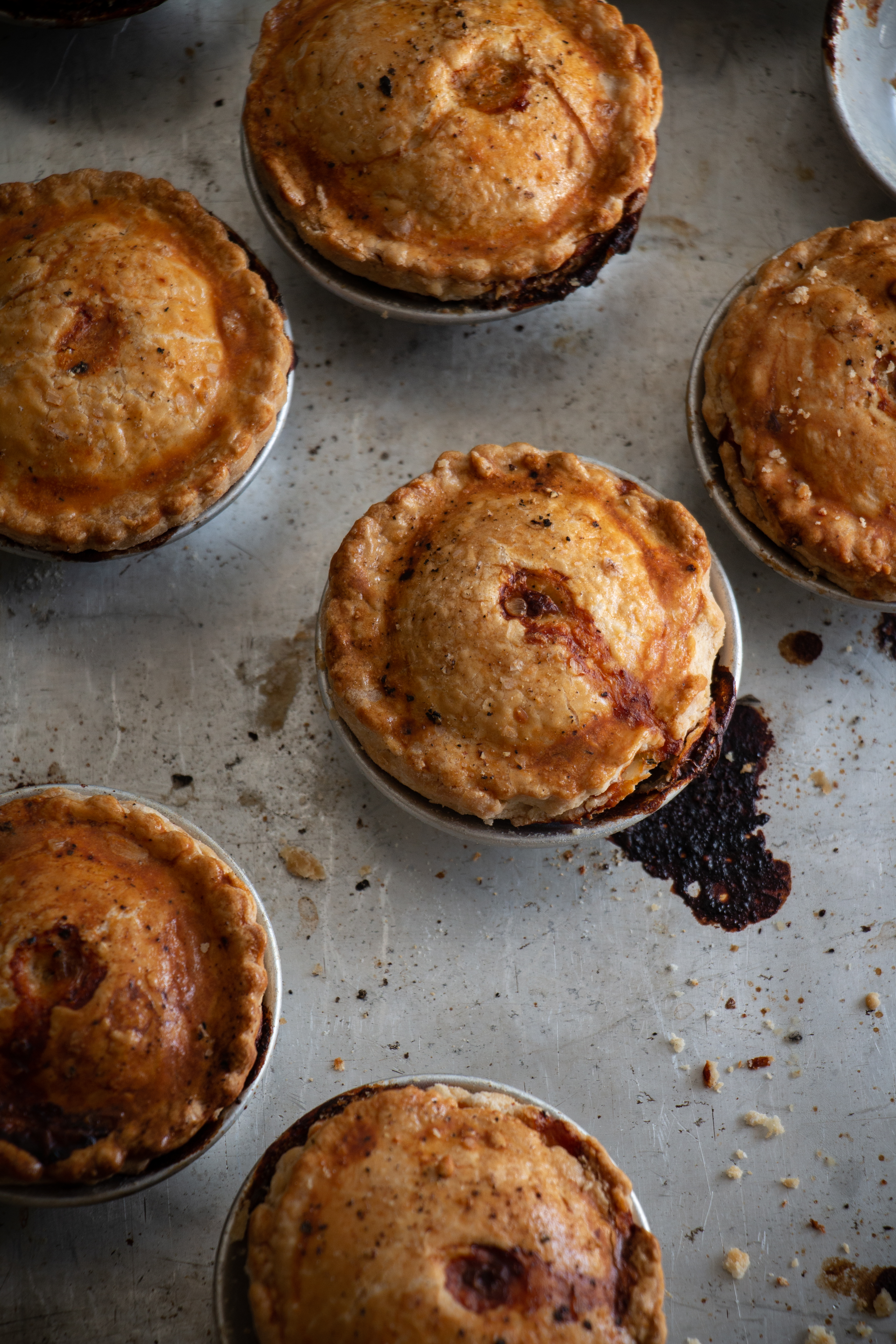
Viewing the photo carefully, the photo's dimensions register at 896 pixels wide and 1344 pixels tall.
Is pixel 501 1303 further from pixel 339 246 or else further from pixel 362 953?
pixel 339 246

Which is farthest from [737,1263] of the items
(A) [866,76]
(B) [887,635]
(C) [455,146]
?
(A) [866,76]

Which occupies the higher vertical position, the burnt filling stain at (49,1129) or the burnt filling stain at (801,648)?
the burnt filling stain at (801,648)

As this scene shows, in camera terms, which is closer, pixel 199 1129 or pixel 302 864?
pixel 199 1129

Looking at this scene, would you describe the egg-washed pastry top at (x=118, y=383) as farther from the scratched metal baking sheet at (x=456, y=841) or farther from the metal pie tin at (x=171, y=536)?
the scratched metal baking sheet at (x=456, y=841)

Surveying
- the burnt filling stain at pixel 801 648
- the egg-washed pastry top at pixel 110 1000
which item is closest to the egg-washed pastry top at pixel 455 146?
the burnt filling stain at pixel 801 648

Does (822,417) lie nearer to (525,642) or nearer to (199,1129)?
(525,642)
